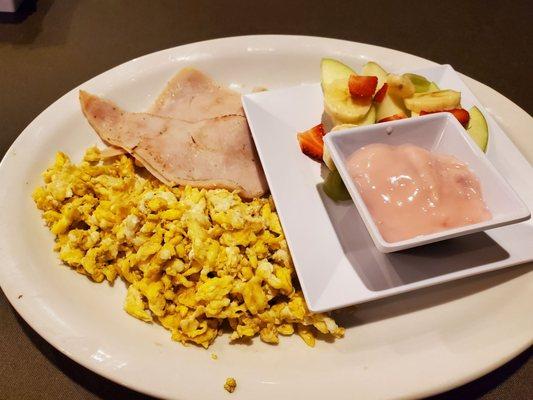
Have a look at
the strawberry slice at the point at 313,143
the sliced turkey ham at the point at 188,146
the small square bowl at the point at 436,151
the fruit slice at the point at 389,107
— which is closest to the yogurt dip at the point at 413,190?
the small square bowl at the point at 436,151

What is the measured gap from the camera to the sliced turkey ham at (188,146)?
182 centimetres

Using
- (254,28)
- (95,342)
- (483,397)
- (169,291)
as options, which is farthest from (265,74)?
(483,397)

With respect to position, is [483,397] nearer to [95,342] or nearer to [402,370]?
[402,370]

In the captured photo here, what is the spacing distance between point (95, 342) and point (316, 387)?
70 cm

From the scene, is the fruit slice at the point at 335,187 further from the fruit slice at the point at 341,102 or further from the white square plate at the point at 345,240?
the fruit slice at the point at 341,102

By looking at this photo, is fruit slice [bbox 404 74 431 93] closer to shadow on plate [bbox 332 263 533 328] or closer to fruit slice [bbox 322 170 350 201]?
fruit slice [bbox 322 170 350 201]

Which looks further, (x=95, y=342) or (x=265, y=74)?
(x=265, y=74)

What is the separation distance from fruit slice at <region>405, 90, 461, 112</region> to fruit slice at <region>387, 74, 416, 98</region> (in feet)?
0.10

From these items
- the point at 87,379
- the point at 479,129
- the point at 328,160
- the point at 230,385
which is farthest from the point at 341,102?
the point at 87,379

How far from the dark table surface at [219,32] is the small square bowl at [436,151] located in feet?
4.36

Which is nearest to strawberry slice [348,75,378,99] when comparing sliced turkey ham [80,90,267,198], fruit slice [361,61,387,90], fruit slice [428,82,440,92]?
fruit slice [361,61,387,90]

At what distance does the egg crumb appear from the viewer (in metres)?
1.33

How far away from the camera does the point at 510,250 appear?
153 cm

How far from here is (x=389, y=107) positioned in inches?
74.7
